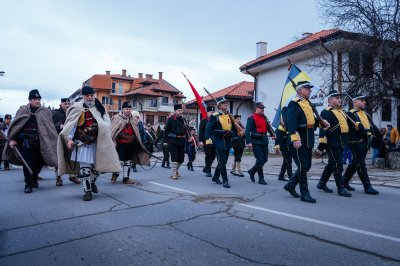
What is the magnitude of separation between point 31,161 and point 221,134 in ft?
14.3

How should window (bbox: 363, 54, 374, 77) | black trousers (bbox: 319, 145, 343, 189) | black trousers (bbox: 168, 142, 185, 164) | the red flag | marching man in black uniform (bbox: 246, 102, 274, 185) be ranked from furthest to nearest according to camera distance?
window (bbox: 363, 54, 374, 77)
the red flag
black trousers (bbox: 168, 142, 185, 164)
marching man in black uniform (bbox: 246, 102, 274, 185)
black trousers (bbox: 319, 145, 343, 189)

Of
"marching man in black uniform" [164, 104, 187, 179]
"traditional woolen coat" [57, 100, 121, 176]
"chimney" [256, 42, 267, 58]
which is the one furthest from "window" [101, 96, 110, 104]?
"traditional woolen coat" [57, 100, 121, 176]

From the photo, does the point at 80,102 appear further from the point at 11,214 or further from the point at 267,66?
the point at 267,66

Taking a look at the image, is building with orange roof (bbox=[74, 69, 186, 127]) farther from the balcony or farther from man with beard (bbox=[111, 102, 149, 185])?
man with beard (bbox=[111, 102, 149, 185])

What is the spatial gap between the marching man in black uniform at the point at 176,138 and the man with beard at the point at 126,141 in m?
1.03

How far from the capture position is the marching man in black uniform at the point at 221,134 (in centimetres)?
868

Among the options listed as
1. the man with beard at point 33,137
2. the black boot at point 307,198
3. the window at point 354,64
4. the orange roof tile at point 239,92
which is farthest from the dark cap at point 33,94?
the orange roof tile at point 239,92

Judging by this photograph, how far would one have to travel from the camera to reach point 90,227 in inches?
190

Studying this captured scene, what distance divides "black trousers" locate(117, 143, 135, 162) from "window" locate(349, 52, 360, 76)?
1185 centimetres

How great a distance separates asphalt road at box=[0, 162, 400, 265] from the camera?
367 cm

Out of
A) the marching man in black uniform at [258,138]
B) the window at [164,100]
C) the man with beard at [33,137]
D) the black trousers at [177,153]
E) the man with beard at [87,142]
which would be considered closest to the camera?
the man with beard at [87,142]

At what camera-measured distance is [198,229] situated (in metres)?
4.68

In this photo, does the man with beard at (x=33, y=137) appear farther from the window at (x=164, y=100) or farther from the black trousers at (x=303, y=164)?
the window at (x=164, y=100)

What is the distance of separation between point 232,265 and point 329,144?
15.5 ft
